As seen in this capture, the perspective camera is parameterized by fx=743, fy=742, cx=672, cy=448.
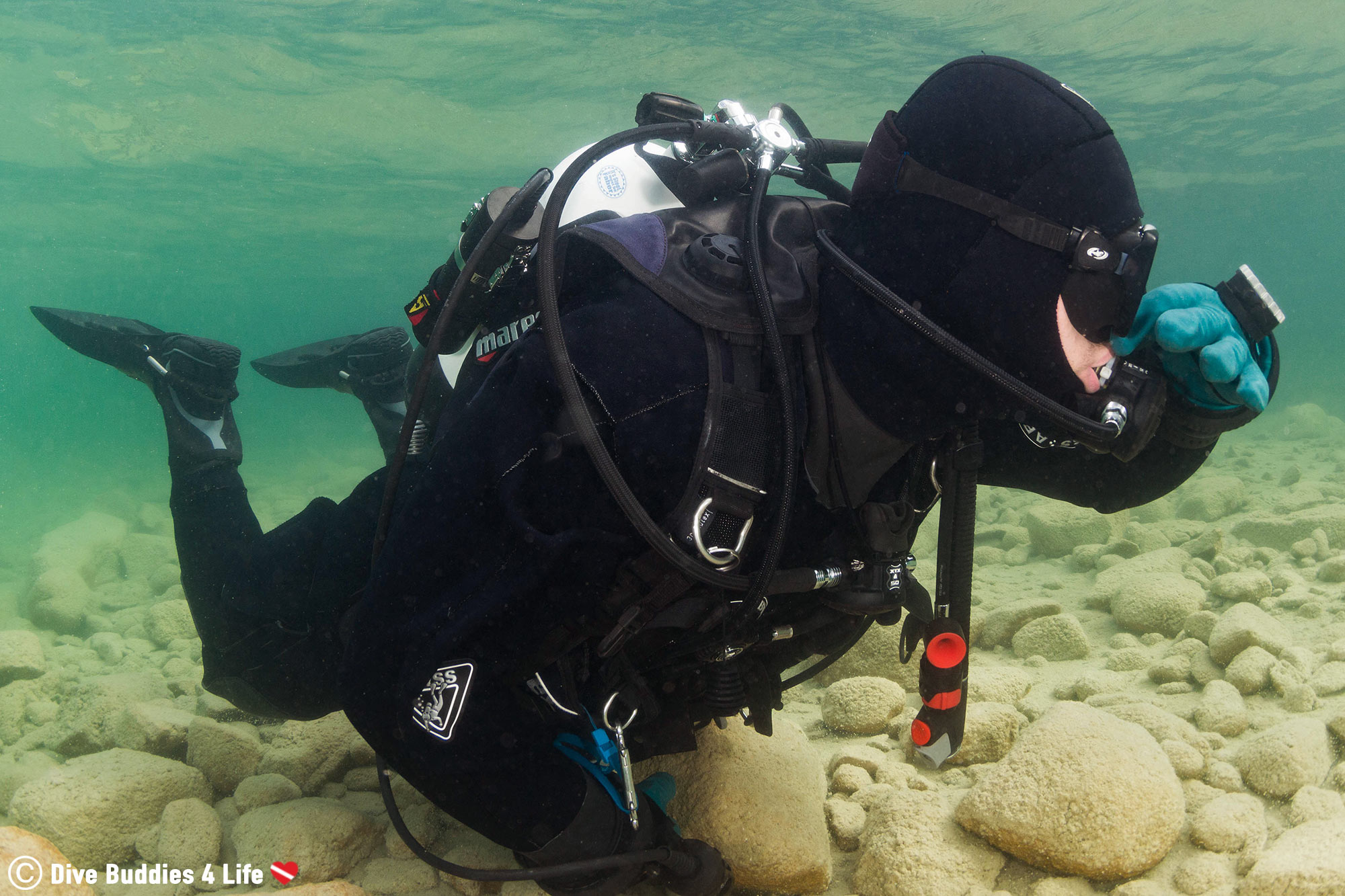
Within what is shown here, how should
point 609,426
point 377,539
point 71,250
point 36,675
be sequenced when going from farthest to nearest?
point 71,250
point 36,675
point 377,539
point 609,426

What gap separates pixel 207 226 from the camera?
1141 inches

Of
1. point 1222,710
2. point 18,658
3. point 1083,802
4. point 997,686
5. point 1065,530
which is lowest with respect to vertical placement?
point 18,658

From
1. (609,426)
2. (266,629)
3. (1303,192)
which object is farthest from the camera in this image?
(1303,192)

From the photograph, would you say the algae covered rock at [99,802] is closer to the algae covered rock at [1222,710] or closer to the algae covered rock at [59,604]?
the algae covered rock at [1222,710]

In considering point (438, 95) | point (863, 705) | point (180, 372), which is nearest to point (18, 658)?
point (180, 372)

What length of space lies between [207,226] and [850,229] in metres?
33.9

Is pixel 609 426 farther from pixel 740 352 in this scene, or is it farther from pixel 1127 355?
pixel 1127 355

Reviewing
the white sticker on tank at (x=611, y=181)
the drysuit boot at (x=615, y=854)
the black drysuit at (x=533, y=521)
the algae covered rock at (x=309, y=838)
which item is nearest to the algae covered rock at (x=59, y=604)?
the algae covered rock at (x=309, y=838)

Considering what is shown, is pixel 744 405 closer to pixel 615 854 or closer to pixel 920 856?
pixel 615 854

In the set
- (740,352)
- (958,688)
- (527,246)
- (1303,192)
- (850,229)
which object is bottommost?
(958,688)

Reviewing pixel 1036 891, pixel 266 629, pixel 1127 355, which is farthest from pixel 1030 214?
pixel 266 629

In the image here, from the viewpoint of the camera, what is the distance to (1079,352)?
164cm

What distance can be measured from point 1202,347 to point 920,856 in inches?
59.3

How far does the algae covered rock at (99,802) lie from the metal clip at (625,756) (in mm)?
1787
